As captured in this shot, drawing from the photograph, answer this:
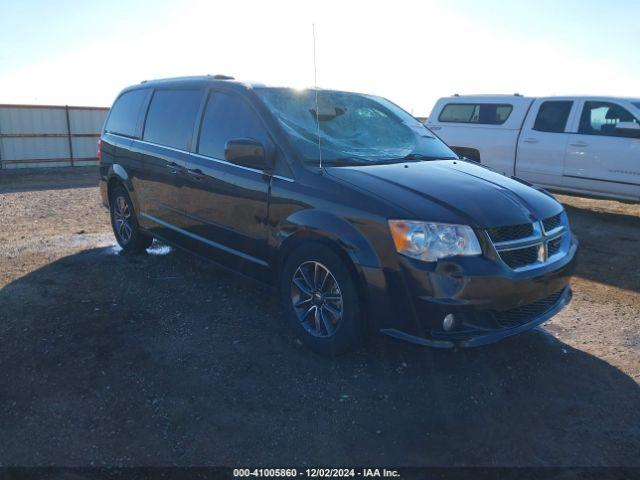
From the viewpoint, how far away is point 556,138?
8820 mm

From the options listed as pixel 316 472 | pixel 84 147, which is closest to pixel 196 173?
pixel 316 472

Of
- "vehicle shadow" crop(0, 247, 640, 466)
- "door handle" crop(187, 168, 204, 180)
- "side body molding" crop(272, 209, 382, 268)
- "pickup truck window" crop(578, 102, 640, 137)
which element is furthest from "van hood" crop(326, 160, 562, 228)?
"pickup truck window" crop(578, 102, 640, 137)

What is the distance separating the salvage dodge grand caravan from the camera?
3055mm

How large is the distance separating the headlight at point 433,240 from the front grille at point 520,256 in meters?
0.20

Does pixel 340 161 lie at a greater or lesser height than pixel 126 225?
greater

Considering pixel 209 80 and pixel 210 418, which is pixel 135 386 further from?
pixel 209 80

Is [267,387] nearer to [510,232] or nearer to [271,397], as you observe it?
[271,397]

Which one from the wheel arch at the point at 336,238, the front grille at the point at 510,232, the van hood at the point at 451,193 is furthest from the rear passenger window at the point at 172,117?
the front grille at the point at 510,232

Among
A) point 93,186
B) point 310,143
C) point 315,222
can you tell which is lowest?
point 93,186

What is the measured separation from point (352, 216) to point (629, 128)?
676cm

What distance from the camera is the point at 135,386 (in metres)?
3.24

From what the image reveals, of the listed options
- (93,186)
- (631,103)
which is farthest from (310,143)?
(93,186)

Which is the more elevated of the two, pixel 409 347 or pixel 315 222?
pixel 315 222

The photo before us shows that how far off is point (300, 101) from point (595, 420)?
10.0 feet
